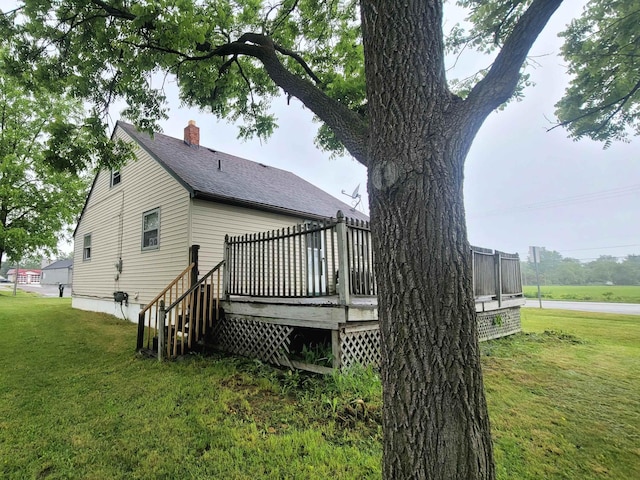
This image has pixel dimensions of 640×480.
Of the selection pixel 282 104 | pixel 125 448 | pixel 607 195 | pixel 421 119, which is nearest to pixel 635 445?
pixel 421 119

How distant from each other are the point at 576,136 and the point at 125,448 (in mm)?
8395

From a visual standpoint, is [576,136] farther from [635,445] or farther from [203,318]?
[203,318]

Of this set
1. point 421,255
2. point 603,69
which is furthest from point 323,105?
point 603,69

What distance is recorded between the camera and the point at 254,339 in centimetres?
569

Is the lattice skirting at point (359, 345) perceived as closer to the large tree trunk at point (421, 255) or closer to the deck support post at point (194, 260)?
the large tree trunk at point (421, 255)

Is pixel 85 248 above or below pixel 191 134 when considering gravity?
below

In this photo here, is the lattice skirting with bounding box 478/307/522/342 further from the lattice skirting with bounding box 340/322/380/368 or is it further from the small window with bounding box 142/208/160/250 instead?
the small window with bounding box 142/208/160/250

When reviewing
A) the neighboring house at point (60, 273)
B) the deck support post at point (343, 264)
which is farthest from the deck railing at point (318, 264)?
the neighboring house at point (60, 273)

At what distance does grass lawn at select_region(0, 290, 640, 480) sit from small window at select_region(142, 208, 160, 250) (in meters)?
3.77

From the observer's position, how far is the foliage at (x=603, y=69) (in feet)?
16.7

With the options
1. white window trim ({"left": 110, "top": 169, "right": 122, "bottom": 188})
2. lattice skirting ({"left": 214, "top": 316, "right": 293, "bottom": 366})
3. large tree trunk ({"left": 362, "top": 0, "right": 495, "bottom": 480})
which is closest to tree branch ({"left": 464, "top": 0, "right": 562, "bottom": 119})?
large tree trunk ({"left": 362, "top": 0, "right": 495, "bottom": 480})

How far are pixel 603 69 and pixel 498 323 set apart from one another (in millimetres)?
5363

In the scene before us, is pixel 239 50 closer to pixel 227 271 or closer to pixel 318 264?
pixel 318 264

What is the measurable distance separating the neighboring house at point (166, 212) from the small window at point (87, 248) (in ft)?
0.15
